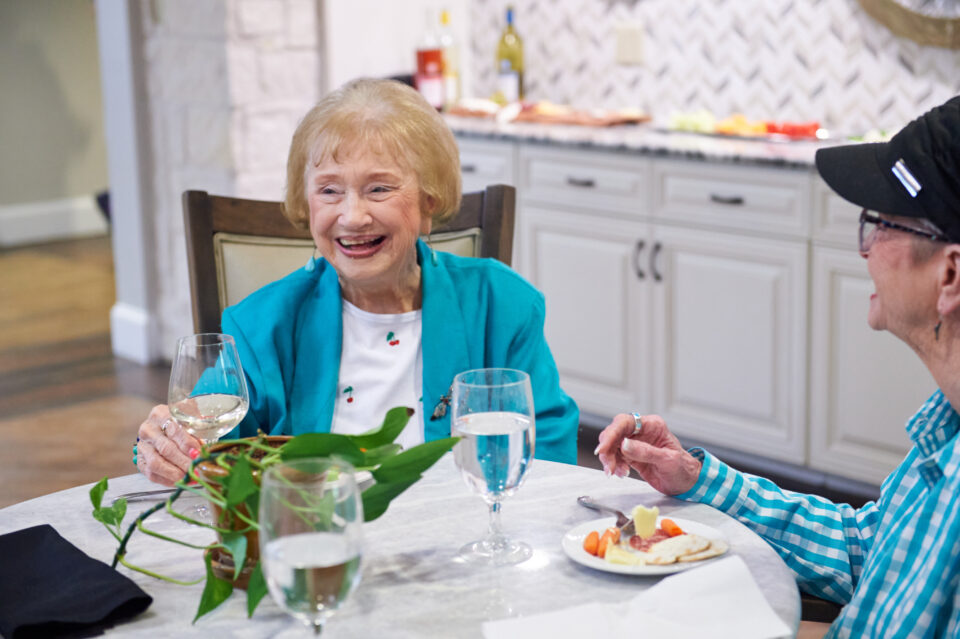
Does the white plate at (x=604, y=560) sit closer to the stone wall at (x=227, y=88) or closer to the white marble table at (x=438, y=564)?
the white marble table at (x=438, y=564)

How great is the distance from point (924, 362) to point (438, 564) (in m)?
0.55

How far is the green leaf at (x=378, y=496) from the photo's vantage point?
3.73ft

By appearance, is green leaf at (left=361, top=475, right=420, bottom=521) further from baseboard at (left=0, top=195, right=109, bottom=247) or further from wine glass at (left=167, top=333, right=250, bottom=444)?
baseboard at (left=0, top=195, right=109, bottom=247)

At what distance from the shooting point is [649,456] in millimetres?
1415

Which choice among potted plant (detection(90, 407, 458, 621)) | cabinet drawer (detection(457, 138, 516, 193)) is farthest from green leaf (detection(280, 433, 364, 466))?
cabinet drawer (detection(457, 138, 516, 193))

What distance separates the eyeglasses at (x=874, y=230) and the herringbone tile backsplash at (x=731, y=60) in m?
2.42

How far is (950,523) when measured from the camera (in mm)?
1166

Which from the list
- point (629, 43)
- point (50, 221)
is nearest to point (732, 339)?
point (629, 43)

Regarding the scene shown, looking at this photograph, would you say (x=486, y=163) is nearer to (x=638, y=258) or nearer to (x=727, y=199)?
(x=638, y=258)

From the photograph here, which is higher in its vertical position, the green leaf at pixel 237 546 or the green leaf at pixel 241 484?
the green leaf at pixel 241 484

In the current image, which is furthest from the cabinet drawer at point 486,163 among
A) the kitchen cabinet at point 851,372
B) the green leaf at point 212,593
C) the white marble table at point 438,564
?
the green leaf at point 212,593

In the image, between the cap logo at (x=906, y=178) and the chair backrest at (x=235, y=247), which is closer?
the cap logo at (x=906, y=178)

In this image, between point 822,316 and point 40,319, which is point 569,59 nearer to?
point 822,316

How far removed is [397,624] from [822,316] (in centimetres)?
238
